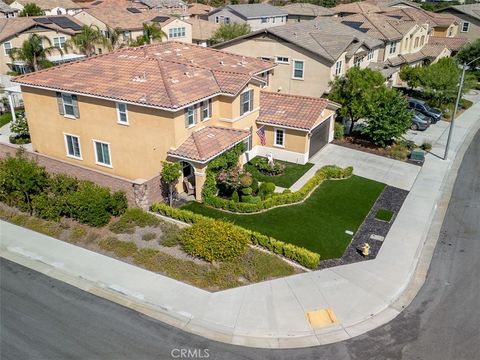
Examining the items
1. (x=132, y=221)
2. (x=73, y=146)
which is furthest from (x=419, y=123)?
(x=73, y=146)

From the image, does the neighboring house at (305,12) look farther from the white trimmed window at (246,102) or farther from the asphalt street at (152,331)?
the asphalt street at (152,331)

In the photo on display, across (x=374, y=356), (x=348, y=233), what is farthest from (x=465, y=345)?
(x=348, y=233)

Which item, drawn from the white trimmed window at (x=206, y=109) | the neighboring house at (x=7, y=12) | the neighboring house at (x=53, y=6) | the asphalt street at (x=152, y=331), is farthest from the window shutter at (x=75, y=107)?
the neighboring house at (x=53, y=6)

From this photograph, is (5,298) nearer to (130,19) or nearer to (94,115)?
(94,115)

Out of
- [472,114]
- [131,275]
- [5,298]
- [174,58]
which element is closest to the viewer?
[5,298]

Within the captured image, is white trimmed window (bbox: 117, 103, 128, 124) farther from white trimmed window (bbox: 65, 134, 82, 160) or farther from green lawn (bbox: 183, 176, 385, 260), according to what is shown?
green lawn (bbox: 183, 176, 385, 260)

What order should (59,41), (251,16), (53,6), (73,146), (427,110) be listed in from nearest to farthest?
(73,146) → (427,110) → (59,41) → (251,16) → (53,6)

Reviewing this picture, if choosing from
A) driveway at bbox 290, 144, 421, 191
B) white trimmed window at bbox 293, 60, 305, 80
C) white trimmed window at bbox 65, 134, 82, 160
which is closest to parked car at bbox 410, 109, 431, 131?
driveway at bbox 290, 144, 421, 191

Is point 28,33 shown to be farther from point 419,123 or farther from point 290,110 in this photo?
point 419,123
